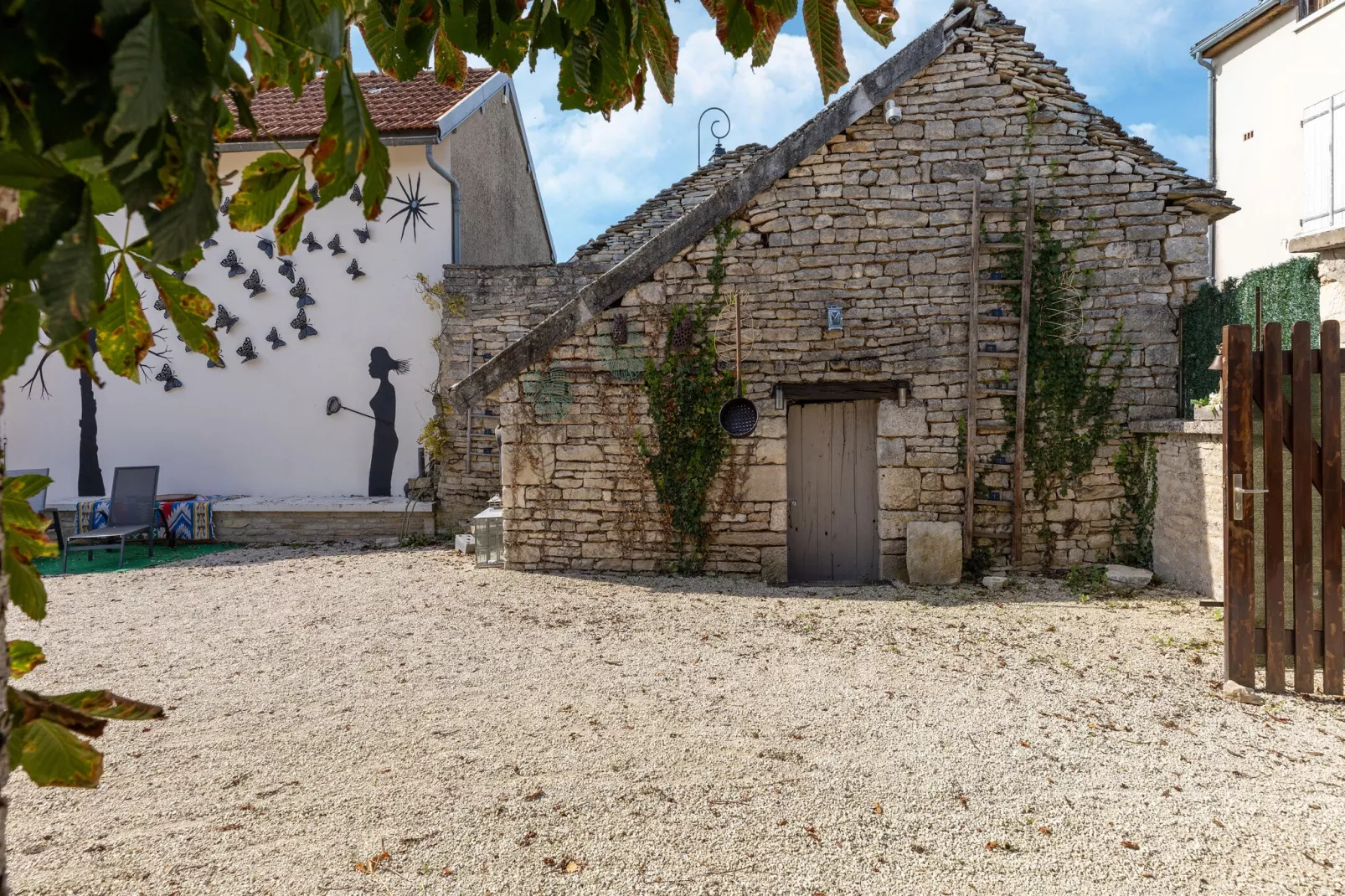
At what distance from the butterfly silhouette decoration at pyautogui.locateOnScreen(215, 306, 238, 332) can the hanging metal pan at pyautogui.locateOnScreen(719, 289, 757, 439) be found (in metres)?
7.02

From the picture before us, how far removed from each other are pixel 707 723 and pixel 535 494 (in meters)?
3.77

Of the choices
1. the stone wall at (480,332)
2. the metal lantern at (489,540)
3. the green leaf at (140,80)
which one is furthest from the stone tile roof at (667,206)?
the green leaf at (140,80)

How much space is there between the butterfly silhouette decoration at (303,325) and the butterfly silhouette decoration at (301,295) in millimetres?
95

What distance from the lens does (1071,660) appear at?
4.63m

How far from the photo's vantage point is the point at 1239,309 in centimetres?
593

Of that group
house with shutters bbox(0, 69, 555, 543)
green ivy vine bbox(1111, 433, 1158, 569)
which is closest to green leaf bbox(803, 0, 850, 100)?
green ivy vine bbox(1111, 433, 1158, 569)

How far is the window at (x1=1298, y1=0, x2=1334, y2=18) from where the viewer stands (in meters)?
10.4

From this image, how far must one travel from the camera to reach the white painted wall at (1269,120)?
10.2 meters

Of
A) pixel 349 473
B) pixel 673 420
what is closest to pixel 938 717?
pixel 673 420

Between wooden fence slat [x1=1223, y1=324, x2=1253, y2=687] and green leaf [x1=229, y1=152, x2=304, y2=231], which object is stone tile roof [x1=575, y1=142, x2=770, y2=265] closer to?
wooden fence slat [x1=1223, y1=324, x2=1253, y2=687]

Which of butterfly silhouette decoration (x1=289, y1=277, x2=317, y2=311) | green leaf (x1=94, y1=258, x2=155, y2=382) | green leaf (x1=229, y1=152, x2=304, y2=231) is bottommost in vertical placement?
green leaf (x1=94, y1=258, x2=155, y2=382)

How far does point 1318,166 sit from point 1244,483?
5.50 metres

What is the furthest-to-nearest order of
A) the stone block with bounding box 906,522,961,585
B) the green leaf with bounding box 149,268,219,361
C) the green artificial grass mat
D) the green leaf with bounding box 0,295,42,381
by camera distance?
the green artificial grass mat, the stone block with bounding box 906,522,961,585, the green leaf with bounding box 149,268,219,361, the green leaf with bounding box 0,295,42,381

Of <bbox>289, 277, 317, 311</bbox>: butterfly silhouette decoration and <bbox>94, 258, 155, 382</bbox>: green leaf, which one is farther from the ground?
<bbox>289, 277, 317, 311</bbox>: butterfly silhouette decoration
